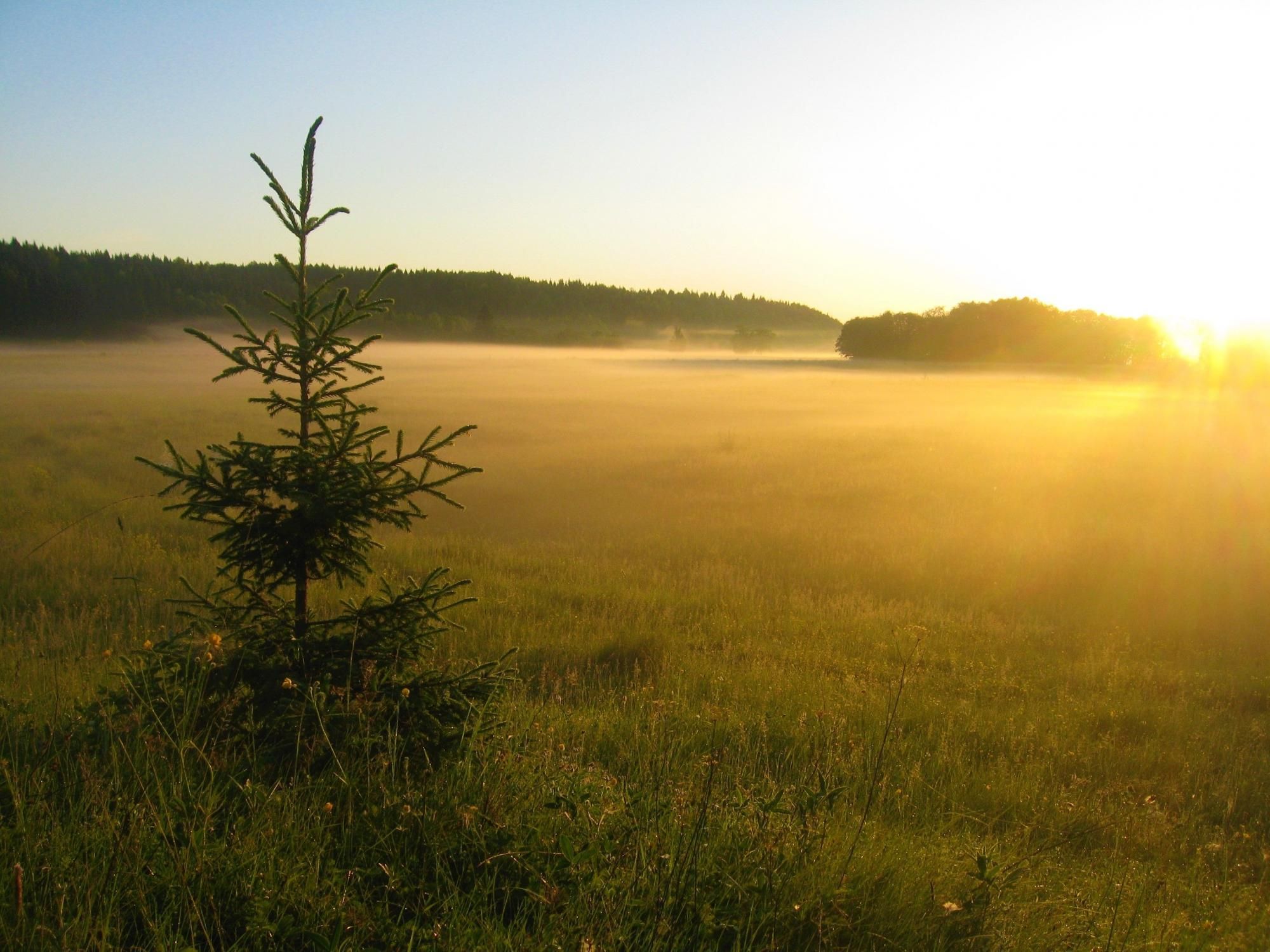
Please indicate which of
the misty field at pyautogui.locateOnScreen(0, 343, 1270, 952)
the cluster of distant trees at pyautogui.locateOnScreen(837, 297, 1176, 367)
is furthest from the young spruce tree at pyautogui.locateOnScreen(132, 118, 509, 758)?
the cluster of distant trees at pyautogui.locateOnScreen(837, 297, 1176, 367)

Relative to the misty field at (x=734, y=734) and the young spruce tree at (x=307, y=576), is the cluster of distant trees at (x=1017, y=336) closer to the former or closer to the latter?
the misty field at (x=734, y=734)

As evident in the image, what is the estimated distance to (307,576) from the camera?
14.9 feet

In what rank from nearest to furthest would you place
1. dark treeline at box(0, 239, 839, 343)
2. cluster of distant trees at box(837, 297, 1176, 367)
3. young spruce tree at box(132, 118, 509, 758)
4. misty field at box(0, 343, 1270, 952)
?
misty field at box(0, 343, 1270, 952)
young spruce tree at box(132, 118, 509, 758)
dark treeline at box(0, 239, 839, 343)
cluster of distant trees at box(837, 297, 1176, 367)

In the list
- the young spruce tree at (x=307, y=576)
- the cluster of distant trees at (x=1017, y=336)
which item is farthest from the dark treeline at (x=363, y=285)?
the cluster of distant trees at (x=1017, y=336)

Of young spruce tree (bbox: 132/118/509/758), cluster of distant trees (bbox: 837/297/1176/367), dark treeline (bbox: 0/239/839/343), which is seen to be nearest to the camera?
young spruce tree (bbox: 132/118/509/758)

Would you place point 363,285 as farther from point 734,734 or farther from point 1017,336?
point 1017,336

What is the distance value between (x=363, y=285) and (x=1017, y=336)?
302 ft

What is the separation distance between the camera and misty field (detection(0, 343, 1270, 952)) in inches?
114

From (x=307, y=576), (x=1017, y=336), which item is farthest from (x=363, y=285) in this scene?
(x=1017, y=336)

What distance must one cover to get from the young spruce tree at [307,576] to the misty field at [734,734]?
31 cm

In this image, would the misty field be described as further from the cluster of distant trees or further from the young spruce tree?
the cluster of distant trees

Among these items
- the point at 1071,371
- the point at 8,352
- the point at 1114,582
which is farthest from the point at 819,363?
the point at 1114,582

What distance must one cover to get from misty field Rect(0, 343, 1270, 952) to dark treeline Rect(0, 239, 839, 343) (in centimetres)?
309

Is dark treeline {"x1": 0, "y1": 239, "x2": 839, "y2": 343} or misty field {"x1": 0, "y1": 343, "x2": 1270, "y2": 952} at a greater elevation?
dark treeline {"x1": 0, "y1": 239, "x2": 839, "y2": 343}
